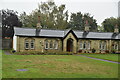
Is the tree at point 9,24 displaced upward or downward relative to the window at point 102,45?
upward

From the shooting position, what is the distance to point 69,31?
3456cm

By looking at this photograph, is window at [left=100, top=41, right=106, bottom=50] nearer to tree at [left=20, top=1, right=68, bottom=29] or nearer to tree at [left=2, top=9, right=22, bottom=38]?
tree at [left=20, top=1, right=68, bottom=29]

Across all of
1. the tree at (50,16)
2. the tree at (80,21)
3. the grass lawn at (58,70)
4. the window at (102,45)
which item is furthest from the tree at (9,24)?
the tree at (80,21)

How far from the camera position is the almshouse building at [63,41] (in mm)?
33125

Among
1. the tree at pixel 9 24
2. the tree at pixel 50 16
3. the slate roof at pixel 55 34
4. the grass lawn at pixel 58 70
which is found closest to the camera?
the grass lawn at pixel 58 70

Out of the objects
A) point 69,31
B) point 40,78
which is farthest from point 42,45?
point 40,78

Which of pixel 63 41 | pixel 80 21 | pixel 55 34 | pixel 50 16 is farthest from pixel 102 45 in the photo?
pixel 80 21

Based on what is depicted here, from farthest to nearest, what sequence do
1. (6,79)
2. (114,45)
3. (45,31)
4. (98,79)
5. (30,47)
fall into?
(114,45)
(45,31)
(30,47)
(98,79)
(6,79)

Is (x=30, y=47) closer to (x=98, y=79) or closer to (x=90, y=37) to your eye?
(x=90, y=37)

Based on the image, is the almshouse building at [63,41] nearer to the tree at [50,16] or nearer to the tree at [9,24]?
the tree at [9,24]

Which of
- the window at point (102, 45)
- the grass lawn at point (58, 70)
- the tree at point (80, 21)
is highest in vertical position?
the tree at point (80, 21)

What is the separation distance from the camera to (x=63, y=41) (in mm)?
34906

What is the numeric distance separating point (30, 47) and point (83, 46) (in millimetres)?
14011

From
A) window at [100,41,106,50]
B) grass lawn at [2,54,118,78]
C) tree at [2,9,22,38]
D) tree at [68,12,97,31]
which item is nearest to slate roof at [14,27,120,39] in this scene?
window at [100,41,106,50]
